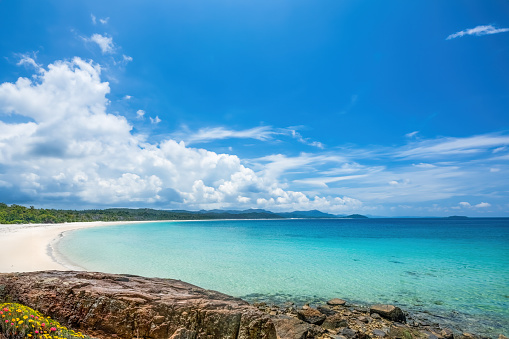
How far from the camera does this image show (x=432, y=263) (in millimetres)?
26766

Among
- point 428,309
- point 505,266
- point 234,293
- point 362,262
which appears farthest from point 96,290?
point 505,266

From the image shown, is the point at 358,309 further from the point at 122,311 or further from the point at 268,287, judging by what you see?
the point at 122,311

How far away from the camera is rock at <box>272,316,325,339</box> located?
26.6 feet

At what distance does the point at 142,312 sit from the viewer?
6.13m

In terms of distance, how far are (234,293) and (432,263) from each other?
872 inches

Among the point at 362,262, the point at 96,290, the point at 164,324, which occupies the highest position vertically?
the point at 96,290

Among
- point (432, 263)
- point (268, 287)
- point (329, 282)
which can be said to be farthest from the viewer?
point (432, 263)

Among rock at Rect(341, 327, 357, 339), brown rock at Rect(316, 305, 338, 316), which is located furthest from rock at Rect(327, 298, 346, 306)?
rock at Rect(341, 327, 357, 339)

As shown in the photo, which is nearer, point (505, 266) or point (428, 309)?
point (428, 309)

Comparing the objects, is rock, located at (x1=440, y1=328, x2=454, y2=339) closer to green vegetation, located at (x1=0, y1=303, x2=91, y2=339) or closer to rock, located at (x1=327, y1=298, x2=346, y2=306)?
rock, located at (x1=327, y1=298, x2=346, y2=306)

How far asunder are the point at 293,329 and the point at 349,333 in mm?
2560

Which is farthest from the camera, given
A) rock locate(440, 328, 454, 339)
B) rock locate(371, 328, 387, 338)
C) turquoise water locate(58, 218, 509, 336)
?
turquoise water locate(58, 218, 509, 336)

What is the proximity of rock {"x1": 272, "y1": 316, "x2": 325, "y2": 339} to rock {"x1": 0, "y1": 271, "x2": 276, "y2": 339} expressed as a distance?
7.84ft

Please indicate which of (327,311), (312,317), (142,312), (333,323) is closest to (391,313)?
(327,311)
